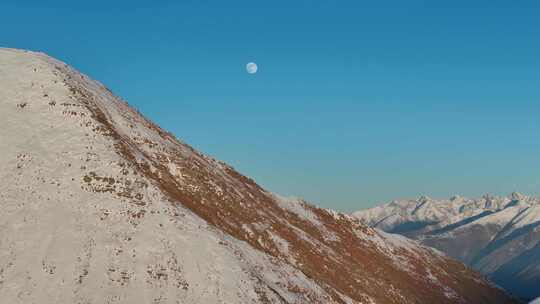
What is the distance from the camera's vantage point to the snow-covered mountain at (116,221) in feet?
118

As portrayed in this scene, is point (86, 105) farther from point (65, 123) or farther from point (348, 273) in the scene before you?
point (348, 273)

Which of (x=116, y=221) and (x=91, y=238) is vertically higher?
Answer: (x=116, y=221)

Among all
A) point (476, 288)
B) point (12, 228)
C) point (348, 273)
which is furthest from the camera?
point (476, 288)

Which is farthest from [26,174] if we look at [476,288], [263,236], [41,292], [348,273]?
[476,288]

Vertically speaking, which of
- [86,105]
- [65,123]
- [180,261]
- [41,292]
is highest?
[86,105]

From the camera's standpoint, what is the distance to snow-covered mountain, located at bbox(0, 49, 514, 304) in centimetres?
3597

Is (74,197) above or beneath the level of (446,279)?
beneath

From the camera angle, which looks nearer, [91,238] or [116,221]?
[91,238]

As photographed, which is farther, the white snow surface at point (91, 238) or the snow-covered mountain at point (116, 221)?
the snow-covered mountain at point (116, 221)

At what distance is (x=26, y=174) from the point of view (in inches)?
1740

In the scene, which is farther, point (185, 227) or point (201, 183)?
point (201, 183)

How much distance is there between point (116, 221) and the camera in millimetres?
41312

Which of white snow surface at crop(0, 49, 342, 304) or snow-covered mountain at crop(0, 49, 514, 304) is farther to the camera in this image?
snow-covered mountain at crop(0, 49, 514, 304)

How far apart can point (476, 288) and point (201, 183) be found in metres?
119
